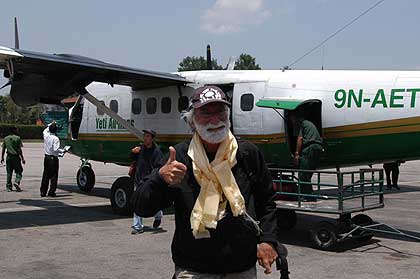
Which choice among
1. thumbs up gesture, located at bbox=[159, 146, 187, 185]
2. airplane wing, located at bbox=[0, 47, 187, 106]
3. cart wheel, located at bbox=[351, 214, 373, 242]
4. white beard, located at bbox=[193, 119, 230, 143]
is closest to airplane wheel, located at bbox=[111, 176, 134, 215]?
airplane wing, located at bbox=[0, 47, 187, 106]

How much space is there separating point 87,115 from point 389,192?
9736mm

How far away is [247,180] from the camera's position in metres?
3.65

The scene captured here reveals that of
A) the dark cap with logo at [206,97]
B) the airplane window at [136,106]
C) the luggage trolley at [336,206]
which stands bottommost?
the luggage trolley at [336,206]

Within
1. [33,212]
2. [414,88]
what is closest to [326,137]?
[414,88]

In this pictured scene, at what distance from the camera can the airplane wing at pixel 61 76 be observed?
11828 millimetres

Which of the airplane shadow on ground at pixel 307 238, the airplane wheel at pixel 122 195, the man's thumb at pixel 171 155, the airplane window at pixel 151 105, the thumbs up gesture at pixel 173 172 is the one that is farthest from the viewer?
the airplane window at pixel 151 105

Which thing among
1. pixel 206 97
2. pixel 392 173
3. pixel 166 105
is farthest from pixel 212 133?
pixel 392 173

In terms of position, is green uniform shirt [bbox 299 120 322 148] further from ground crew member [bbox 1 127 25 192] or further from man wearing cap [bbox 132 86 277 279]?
ground crew member [bbox 1 127 25 192]

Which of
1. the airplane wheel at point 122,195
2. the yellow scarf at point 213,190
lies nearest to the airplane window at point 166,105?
the airplane wheel at point 122,195

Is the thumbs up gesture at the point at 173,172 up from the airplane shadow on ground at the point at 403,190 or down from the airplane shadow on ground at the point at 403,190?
up

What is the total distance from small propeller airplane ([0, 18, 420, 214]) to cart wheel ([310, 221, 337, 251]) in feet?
7.07

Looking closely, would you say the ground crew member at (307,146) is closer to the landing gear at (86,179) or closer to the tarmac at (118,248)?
the tarmac at (118,248)

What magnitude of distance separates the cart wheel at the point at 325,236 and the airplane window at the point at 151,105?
6104 mm

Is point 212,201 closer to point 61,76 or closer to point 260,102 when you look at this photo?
point 260,102
